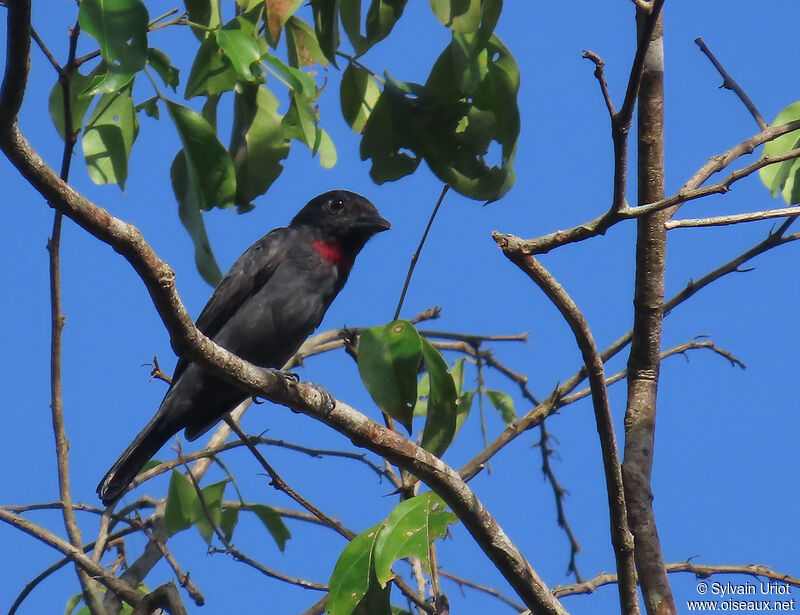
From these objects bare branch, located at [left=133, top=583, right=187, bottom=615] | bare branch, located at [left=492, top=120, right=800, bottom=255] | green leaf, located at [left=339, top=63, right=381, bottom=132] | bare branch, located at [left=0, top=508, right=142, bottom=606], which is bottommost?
bare branch, located at [left=133, top=583, right=187, bottom=615]

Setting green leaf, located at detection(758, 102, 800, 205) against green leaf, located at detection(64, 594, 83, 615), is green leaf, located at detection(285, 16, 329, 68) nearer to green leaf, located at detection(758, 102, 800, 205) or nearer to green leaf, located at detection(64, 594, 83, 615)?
green leaf, located at detection(758, 102, 800, 205)

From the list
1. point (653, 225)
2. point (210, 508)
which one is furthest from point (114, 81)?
point (210, 508)

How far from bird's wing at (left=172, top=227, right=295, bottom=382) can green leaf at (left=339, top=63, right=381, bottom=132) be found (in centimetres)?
143

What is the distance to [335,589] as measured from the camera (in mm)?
3236

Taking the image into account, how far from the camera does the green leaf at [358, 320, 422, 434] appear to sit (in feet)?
11.8

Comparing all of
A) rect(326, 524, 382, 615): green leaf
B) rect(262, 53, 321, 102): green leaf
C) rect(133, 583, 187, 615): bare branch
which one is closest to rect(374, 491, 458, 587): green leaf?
rect(326, 524, 382, 615): green leaf

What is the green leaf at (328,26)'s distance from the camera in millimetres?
3832

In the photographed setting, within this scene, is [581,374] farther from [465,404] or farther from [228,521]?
[228,521]

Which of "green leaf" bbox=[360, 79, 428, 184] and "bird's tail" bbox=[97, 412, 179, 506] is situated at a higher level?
"green leaf" bbox=[360, 79, 428, 184]

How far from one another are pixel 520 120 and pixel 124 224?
7.15ft

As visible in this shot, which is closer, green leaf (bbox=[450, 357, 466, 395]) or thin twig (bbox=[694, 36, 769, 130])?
thin twig (bbox=[694, 36, 769, 130])

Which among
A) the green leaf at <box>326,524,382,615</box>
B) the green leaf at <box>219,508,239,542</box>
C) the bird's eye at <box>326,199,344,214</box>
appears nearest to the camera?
the green leaf at <box>326,524,382,615</box>

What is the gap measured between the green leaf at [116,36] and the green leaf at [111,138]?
0.76m

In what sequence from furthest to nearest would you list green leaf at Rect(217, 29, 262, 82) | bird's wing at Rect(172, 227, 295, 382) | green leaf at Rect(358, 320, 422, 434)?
bird's wing at Rect(172, 227, 295, 382)
green leaf at Rect(358, 320, 422, 434)
green leaf at Rect(217, 29, 262, 82)
